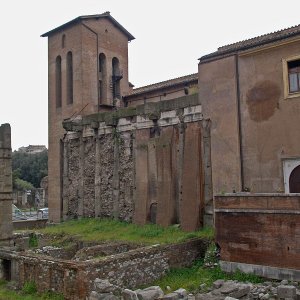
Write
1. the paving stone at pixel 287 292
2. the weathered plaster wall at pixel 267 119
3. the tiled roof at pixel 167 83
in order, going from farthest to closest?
the tiled roof at pixel 167 83 < the weathered plaster wall at pixel 267 119 < the paving stone at pixel 287 292

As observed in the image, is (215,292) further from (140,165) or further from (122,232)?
(140,165)

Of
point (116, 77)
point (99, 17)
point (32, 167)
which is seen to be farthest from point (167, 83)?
point (32, 167)

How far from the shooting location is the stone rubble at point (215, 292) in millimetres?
10320

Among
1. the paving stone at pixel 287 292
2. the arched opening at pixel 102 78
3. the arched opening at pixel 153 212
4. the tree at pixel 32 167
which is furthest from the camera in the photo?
the tree at pixel 32 167

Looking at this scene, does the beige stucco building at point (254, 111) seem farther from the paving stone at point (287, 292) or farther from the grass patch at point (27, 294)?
the grass patch at point (27, 294)

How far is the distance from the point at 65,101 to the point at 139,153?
7316mm

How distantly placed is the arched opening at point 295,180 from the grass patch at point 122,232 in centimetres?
338

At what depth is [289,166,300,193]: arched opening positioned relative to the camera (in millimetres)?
15047

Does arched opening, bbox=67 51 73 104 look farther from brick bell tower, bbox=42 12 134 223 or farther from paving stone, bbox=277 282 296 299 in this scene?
paving stone, bbox=277 282 296 299

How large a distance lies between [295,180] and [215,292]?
5922mm

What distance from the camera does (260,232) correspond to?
12.7 metres

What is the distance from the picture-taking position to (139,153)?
67.3 ft

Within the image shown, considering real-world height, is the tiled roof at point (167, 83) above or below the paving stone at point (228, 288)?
above

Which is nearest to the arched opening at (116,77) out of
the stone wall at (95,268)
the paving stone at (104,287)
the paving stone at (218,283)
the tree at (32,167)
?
the stone wall at (95,268)
